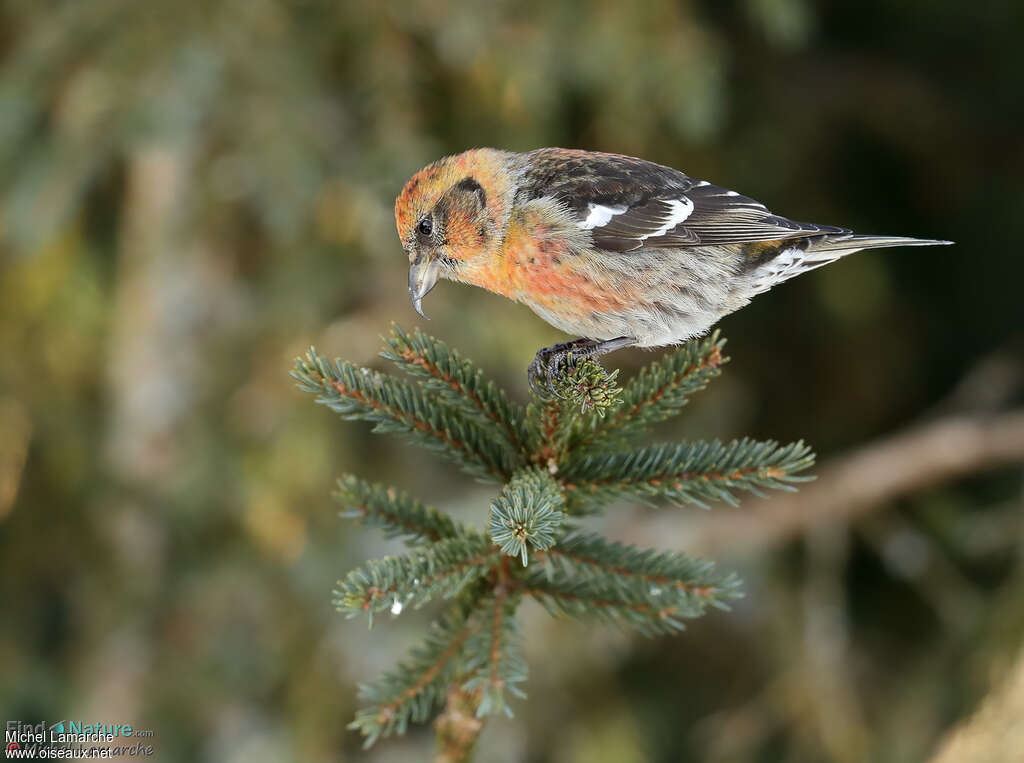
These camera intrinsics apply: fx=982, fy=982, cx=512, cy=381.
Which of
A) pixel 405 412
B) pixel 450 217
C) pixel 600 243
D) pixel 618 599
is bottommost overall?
pixel 618 599

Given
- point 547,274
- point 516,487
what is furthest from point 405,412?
point 547,274

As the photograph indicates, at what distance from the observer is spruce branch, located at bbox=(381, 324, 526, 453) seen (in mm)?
1794

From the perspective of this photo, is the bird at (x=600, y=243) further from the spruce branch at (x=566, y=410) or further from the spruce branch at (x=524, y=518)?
the spruce branch at (x=524, y=518)

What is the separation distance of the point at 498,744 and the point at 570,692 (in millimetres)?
458

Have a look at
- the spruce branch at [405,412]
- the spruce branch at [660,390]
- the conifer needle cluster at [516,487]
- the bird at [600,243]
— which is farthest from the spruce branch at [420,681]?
the bird at [600,243]

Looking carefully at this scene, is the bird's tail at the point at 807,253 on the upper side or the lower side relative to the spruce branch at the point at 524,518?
upper

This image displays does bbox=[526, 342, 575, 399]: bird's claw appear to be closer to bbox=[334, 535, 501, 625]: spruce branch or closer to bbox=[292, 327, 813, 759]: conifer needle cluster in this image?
bbox=[292, 327, 813, 759]: conifer needle cluster

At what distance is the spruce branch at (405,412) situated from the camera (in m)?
1.70

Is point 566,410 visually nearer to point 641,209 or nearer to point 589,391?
point 589,391

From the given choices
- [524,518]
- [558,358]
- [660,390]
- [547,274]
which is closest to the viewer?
[524,518]

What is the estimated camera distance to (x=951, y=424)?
372 centimetres

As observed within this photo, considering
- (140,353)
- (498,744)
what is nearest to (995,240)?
(498,744)

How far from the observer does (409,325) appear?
371cm

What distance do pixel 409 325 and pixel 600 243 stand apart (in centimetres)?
148
